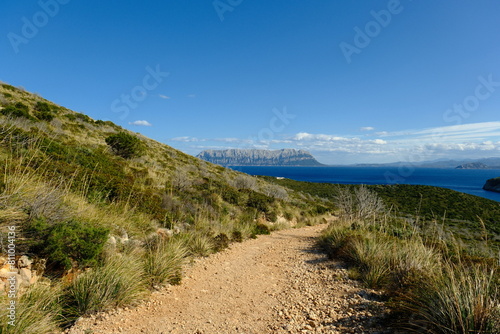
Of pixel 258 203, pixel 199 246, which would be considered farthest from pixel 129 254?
pixel 258 203

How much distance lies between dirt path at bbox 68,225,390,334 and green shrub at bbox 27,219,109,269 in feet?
3.35

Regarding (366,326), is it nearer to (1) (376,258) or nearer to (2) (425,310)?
(2) (425,310)

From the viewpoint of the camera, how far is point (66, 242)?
4027 mm

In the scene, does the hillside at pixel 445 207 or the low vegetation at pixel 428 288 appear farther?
the hillside at pixel 445 207

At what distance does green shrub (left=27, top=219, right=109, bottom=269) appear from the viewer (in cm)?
384

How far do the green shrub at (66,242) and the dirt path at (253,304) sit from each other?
1.02m

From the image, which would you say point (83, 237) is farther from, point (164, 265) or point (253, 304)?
point (253, 304)

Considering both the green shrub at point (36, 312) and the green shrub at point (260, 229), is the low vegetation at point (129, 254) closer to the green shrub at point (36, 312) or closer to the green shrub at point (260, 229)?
the green shrub at point (36, 312)

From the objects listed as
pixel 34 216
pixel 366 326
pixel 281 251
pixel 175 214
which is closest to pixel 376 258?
pixel 366 326

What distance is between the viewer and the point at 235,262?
718 centimetres

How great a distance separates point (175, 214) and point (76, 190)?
299 cm

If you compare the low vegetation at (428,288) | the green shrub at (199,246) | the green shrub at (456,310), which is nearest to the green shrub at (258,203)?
the green shrub at (199,246)

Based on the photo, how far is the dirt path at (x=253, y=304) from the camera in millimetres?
3691

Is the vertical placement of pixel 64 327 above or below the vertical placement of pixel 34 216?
below
